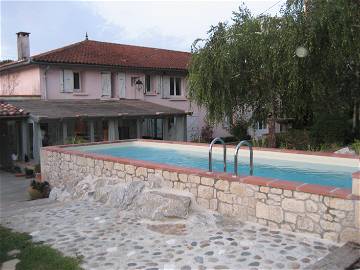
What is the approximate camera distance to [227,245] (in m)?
6.28

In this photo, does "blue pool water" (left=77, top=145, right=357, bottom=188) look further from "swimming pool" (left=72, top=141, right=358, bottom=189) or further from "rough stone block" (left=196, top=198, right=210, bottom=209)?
"rough stone block" (left=196, top=198, right=210, bottom=209)

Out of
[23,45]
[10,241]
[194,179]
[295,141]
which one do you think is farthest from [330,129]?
[23,45]

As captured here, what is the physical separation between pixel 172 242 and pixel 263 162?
658cm

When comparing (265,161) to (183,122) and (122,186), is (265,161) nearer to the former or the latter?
(122,186)

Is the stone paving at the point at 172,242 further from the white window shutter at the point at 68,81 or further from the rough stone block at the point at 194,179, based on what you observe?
the white window shutter at the point at 68,81

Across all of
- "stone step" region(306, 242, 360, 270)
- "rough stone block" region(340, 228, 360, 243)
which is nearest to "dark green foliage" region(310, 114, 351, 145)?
"rough stone block" region(340, 228, 360, 243)

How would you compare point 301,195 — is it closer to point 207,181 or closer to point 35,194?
point 207,181

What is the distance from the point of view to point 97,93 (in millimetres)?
23953

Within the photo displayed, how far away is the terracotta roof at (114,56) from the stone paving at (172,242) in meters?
14.9

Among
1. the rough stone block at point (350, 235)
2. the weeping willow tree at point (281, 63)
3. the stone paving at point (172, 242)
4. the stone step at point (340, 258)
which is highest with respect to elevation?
the weeping willow tree at point (281, 63)

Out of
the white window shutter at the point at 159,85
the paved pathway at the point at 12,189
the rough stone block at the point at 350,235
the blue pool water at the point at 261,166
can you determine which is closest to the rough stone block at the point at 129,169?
the blue pool water at the point at 261,166

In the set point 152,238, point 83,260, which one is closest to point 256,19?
point 152,238

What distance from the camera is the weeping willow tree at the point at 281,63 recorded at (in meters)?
13.4

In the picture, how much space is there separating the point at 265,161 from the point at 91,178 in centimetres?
564
